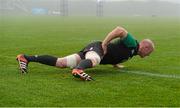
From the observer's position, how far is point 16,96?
6480mm

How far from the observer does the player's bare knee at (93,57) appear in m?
8.12

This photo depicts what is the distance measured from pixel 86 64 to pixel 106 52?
0.84 metres

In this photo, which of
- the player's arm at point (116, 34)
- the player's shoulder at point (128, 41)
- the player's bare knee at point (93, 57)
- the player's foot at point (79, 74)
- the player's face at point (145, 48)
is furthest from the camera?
the player's face at point (145, 48)

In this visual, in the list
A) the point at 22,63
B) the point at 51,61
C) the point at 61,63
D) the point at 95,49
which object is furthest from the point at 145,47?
the point at 22,63

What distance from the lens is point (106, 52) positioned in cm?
864

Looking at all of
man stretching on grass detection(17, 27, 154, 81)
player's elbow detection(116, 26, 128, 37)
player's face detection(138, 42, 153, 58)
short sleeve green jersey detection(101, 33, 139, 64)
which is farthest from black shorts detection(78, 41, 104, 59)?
player's face detection(138, 42, 153, 58)

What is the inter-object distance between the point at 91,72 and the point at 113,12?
98378 millimetres

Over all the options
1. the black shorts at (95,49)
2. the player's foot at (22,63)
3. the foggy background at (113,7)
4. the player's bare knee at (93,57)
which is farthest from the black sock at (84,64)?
the foggy background at (113,7)

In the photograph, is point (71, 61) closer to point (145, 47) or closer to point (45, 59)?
point (45, 59)

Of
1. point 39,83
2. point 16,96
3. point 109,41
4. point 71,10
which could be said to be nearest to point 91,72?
point 109,41

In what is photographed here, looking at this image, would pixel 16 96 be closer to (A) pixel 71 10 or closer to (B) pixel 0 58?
(B) pixel 0 58

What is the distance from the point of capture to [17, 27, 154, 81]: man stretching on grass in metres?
8.38

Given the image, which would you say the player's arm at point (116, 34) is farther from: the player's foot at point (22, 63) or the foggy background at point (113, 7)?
the foggy background at point (113, 7)

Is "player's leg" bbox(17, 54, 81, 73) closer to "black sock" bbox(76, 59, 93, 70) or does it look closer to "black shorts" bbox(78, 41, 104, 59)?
"black shorts" bbox(78, 41, 104, 59)
